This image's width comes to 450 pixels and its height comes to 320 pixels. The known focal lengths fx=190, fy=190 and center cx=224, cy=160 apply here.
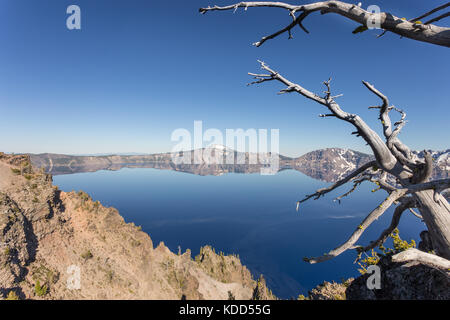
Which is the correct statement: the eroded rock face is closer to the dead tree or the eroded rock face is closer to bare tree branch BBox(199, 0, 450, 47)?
the dead tree

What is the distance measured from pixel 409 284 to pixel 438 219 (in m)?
1.76

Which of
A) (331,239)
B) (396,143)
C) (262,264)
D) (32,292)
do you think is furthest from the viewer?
(331,239)

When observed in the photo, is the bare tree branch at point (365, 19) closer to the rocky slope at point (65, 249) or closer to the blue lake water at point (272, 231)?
the rocky slope at point (65, 249)

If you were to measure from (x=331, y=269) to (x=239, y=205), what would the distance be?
10053 centimetres

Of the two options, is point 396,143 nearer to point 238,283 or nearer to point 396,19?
point 396,19

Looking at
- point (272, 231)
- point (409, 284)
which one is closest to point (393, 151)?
point (409, 284)

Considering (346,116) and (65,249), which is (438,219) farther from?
(65,249)

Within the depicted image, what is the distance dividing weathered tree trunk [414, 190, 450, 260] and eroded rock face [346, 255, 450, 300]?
0.48m

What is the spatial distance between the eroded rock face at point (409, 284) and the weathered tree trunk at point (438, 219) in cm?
48

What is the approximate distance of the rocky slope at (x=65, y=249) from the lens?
21.9m

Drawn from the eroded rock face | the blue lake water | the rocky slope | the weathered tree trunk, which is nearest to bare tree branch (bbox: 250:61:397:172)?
the weathered tree trunk

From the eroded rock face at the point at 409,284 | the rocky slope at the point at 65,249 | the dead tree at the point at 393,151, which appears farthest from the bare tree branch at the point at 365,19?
the rocky slope at the point at 65,249

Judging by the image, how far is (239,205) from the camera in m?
180
